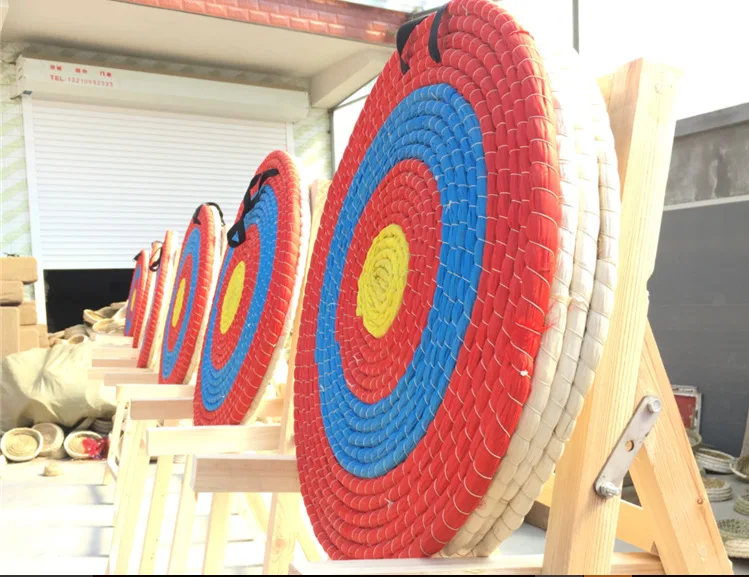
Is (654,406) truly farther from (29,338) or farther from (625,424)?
(29,338)

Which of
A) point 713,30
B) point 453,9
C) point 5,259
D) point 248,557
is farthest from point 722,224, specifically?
point 5,259

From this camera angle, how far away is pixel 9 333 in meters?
4.21

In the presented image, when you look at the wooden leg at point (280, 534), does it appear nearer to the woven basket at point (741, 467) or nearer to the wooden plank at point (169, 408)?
the wooden plank at point (169, 408)

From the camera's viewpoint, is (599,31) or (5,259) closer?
(599,31)

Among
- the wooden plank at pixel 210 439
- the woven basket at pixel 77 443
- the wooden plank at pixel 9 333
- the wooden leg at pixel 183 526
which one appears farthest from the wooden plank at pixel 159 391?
the wooden plank at pixel 9 333

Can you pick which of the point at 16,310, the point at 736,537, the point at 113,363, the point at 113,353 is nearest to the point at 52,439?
the point at 16,310

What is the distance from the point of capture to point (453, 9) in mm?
615

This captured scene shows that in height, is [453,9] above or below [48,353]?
above

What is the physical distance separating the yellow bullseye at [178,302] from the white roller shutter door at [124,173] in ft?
13.6

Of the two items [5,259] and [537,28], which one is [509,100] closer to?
[537,28]

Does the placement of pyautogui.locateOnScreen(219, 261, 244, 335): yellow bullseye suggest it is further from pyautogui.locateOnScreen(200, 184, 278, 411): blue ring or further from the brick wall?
the brick wall

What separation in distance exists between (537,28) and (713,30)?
270 cm

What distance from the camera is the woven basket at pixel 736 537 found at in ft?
6.04

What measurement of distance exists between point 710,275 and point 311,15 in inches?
140
